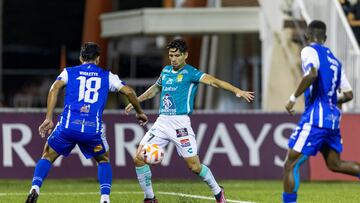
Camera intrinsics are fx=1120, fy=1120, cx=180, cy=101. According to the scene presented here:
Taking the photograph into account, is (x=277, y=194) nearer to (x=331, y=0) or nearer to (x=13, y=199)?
(x=13, y=199)

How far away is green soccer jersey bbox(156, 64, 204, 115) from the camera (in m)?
14.8

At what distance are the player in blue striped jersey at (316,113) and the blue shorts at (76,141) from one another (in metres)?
2.63

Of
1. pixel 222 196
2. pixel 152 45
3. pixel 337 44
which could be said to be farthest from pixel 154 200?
pixel 152 45

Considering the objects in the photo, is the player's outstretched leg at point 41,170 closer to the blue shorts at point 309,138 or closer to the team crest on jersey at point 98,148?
the team crest on jersey at point 98,148

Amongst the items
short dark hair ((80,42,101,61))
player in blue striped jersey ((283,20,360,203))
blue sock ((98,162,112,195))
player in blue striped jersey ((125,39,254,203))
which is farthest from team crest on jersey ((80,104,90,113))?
player in blue striped jersey ((283,20,360,203))

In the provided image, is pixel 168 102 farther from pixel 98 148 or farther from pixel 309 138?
pixel 309 138

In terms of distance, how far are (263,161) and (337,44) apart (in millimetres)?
3927

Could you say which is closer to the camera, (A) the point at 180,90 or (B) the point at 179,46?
(B) the point at 179,46

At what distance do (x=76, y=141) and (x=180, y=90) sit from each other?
158 centimetres

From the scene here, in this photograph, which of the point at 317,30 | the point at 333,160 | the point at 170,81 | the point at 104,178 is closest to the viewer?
the point at 317,30

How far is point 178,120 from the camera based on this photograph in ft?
48.5

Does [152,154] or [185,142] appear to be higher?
[185,142]

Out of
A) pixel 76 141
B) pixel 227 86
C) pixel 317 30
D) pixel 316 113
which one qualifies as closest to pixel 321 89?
pixel 316 113

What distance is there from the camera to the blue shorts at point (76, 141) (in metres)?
14.1
